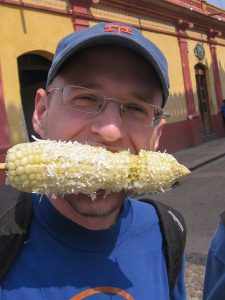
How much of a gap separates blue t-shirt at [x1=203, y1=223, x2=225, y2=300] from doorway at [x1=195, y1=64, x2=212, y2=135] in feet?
52.3

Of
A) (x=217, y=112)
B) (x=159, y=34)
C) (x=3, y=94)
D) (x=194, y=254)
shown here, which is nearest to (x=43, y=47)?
(x=3, y=94)

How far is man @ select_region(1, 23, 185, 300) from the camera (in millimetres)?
1345

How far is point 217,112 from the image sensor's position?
18391 mm

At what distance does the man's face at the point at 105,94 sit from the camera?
1.44 meters

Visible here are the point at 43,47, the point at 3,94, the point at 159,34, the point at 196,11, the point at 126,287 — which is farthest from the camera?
the point at 196,11

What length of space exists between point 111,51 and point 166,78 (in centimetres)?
21

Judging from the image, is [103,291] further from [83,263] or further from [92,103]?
[92,103]

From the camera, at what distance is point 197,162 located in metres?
11.9

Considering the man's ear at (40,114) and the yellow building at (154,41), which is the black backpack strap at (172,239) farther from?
the yellow building at (154,41)

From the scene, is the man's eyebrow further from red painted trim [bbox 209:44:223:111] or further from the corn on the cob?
red painted trim [bbox 209:44:223:111]

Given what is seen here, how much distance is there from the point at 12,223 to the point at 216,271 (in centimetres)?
81

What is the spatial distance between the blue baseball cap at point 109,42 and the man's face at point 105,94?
2 cm

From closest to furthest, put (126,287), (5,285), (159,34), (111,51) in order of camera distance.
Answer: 1. (5,285)
2. (126,287)
3. (111,51)
4. (159,34)

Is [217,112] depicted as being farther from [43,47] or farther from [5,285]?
[5,285]
